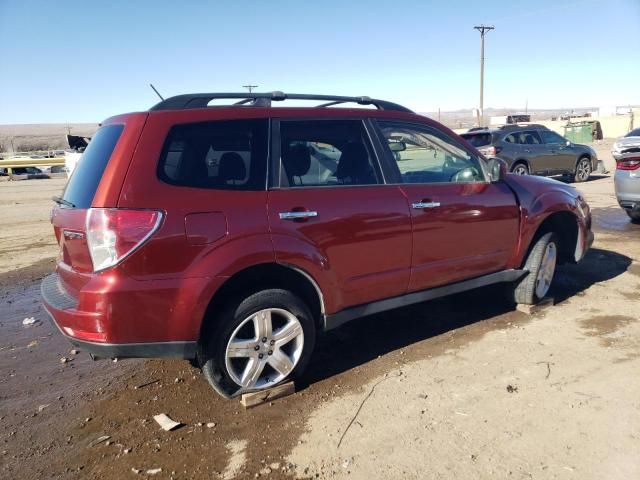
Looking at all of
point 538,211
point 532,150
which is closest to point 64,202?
point 538,211

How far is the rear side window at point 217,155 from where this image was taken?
9.86ft

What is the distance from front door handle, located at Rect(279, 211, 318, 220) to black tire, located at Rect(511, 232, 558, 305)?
2494 mm

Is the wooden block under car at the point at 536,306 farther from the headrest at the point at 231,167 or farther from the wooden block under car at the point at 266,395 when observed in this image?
the headrest at the point at 231,167

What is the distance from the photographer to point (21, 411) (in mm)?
3422

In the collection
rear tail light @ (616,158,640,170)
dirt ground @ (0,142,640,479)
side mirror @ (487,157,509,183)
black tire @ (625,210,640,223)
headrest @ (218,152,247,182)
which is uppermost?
headrest @ (218,152,247,182)

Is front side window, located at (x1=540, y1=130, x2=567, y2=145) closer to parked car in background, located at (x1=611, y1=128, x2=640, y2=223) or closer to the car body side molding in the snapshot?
parked car in background, located at (x1=611, y1=128, x2=640, y2=223)

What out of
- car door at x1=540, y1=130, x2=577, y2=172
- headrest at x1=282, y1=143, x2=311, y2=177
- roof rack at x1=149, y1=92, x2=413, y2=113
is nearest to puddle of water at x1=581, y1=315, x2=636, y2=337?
roof rack at x1=149, y1=92, x2=413, y2=113

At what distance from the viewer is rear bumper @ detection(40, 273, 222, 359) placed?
2811 millimetres

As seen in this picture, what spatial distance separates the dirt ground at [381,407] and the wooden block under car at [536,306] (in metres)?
0.06

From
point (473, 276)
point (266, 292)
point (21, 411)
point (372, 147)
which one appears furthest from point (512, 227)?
point (21, 411)

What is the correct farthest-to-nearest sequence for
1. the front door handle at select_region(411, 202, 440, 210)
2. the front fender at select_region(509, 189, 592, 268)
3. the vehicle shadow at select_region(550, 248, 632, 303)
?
1. the vehicle shadow at select_region(550, 248, 632, 303)
2. the front fender at select_region(509, 189, 592, 268)
3. the front door handle at select_region(411, 202, 440, 210)

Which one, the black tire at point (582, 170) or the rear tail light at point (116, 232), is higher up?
the rear tail light at point (116, 232)

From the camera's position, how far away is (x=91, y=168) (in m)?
3.12

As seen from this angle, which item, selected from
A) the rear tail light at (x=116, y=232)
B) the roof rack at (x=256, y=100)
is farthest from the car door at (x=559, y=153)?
the rear tail light at (x=116, y=232)
